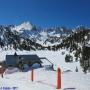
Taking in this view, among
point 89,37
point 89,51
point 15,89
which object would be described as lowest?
point 15,89

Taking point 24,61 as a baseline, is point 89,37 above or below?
above

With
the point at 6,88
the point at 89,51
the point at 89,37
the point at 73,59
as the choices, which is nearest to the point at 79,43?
the point at 89,37

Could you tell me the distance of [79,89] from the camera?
38.2 feet

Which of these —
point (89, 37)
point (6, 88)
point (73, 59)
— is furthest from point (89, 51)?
point (89, 37)

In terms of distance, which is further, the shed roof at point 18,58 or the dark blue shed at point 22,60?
the shed roof at point 18,58

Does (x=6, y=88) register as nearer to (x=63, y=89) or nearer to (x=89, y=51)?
(x=63, y=89)

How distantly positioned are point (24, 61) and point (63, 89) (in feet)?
201

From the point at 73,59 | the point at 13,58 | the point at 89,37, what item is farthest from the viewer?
the point at 89,37

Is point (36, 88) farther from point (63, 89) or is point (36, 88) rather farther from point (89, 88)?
point (89, 88)

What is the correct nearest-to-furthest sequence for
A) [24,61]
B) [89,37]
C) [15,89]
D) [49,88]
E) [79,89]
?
1. [79,89]
2. [49,88]
3. [15,89]
4. [24,61]
5. [89,37]

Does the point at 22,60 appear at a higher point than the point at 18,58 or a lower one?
lower

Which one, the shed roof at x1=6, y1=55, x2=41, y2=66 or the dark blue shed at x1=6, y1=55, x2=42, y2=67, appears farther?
the shed roof at x1=6, y1=55, x2=41, y2=66

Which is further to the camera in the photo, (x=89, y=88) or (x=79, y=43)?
(x=79, y=43)

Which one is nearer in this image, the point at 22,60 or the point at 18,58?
the point at 22,60
